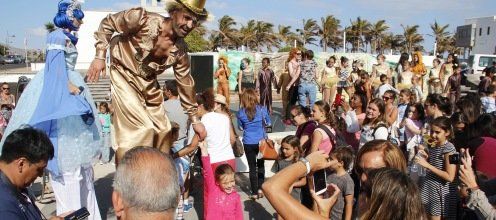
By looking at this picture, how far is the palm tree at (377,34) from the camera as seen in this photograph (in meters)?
69.7

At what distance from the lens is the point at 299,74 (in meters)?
10.7

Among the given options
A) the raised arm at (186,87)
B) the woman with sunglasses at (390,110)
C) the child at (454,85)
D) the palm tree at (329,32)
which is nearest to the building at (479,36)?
the palm tree at (329,32)

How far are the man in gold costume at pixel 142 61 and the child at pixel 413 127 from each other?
3390mm

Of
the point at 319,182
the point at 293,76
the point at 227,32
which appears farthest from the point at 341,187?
the point at 227,32

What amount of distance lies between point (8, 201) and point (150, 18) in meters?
1.89

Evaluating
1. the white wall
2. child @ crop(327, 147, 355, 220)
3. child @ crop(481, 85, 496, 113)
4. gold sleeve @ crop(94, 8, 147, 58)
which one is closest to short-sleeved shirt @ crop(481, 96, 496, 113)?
child @ crop(481, 85, 496, 113)

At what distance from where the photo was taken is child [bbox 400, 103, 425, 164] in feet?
20.0

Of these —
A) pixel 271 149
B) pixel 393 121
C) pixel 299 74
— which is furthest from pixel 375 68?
pixel 271 149

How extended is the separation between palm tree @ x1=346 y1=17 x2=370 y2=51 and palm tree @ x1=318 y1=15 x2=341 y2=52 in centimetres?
283

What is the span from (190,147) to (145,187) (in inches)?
122

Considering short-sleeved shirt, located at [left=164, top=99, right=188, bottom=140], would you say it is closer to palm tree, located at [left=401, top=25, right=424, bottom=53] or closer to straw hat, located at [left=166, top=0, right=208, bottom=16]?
straw hat, located at [left=166, top=0, right=208, bottom=16]

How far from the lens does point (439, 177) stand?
438cm

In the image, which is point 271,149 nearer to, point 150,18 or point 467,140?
point 467,140

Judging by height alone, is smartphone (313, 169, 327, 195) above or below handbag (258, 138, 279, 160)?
above
